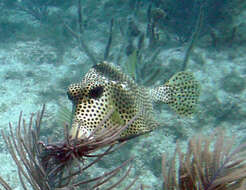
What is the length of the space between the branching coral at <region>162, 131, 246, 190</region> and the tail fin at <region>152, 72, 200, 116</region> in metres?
1.40

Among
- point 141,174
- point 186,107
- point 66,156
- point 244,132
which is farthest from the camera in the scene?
point 244,132

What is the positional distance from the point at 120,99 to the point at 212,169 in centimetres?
114

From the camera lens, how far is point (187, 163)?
196cm

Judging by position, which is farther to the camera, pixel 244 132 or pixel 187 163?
pixel 244 132

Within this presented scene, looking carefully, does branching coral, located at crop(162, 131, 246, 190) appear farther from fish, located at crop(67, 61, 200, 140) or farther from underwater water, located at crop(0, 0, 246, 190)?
underwater water, located at crop(0, 0, 246, 190)

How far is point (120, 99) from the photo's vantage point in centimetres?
251

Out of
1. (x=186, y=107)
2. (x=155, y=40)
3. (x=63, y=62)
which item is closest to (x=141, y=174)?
(x=186, y=107)

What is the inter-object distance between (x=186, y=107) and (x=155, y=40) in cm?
395

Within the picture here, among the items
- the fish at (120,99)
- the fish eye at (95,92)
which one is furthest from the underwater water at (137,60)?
the fish eye at (95,92)

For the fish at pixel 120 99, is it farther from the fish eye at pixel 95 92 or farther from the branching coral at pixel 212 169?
the branching coral at pixel 212 169

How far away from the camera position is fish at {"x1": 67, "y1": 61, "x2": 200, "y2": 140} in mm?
2104

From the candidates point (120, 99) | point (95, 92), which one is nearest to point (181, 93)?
point (120, 99)

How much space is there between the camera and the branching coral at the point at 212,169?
5.93 ft

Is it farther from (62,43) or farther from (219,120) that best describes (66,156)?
(62,43)
